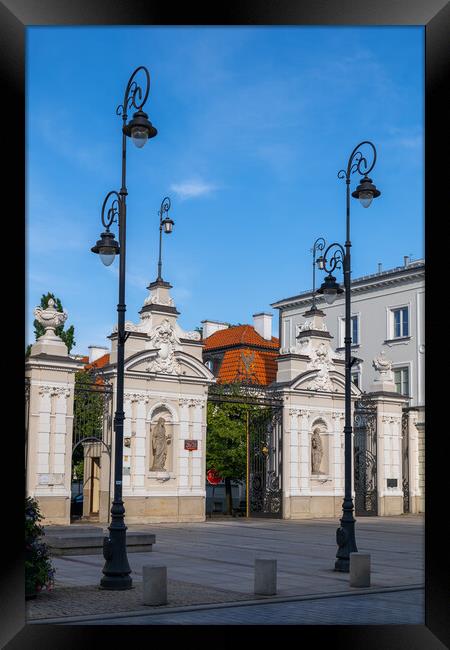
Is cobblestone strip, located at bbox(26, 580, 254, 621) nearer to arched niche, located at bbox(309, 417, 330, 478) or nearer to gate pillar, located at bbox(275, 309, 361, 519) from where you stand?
gate pillar, located at bbox(275, 309, 361, 519)

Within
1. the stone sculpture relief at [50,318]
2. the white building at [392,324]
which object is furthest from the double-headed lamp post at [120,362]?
the white building at [392,324]

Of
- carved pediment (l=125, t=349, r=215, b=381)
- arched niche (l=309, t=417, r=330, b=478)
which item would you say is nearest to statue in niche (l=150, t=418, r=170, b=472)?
carved pediment (l=125, t=349, r=215, b=381)

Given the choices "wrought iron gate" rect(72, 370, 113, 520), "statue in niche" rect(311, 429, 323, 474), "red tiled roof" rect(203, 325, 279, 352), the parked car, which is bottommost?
the parked car

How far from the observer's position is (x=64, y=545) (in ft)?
60.2

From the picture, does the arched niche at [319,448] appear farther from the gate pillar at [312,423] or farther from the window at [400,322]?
the window at [400,322]

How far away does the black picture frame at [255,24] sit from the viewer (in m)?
9.17

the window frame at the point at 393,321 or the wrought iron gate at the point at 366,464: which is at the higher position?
the window frame at the point at 393,321

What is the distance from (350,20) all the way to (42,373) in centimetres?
1788

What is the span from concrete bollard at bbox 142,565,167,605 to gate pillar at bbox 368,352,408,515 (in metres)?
23.9

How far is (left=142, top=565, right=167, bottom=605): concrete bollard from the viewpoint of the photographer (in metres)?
12.3

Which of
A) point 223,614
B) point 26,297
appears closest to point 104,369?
Answer: point 223,614

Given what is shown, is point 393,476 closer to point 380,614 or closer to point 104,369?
point 104,369

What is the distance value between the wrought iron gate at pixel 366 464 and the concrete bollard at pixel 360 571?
20.8m
